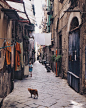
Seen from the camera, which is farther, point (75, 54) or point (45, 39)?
point (45, 39)

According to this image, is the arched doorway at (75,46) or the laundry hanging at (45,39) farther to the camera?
the laundry hanging at (45,39)

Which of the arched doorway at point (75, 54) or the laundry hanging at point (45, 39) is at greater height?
the laundry hanging at point (45, 39)

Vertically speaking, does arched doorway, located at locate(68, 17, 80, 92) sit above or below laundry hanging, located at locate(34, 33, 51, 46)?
below

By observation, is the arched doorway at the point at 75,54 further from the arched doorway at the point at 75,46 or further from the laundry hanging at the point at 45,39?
the laundry hanging at the point at 45,39

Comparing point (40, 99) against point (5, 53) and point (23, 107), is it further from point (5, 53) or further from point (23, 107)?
point (5, 53)

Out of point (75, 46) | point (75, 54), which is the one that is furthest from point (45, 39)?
point (75, 54)

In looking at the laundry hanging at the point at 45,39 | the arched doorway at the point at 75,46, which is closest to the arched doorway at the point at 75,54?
the arched doorway at the point at 75,46

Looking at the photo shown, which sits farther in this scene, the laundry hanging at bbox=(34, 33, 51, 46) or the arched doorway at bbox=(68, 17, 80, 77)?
the laundry hanging at bbox=(34, 33, 51, 46)

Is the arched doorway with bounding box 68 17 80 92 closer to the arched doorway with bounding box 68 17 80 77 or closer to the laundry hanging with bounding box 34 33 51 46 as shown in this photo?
the arched doorway with bounding box 68 17 80 77

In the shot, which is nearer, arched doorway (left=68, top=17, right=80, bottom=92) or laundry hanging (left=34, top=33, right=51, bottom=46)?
arched doorway (left=68, top=17, right=80, bottom=92)

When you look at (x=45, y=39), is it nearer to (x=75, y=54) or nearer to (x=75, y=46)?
(x=75, y=46)

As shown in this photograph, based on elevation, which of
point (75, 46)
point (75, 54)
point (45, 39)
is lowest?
point (75, 54)

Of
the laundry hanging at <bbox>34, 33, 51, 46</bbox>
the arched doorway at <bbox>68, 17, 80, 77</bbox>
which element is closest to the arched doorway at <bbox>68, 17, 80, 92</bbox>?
the arched doorway at <bbox>68, 17, 80, 77</bbox>

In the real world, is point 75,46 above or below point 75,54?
above
